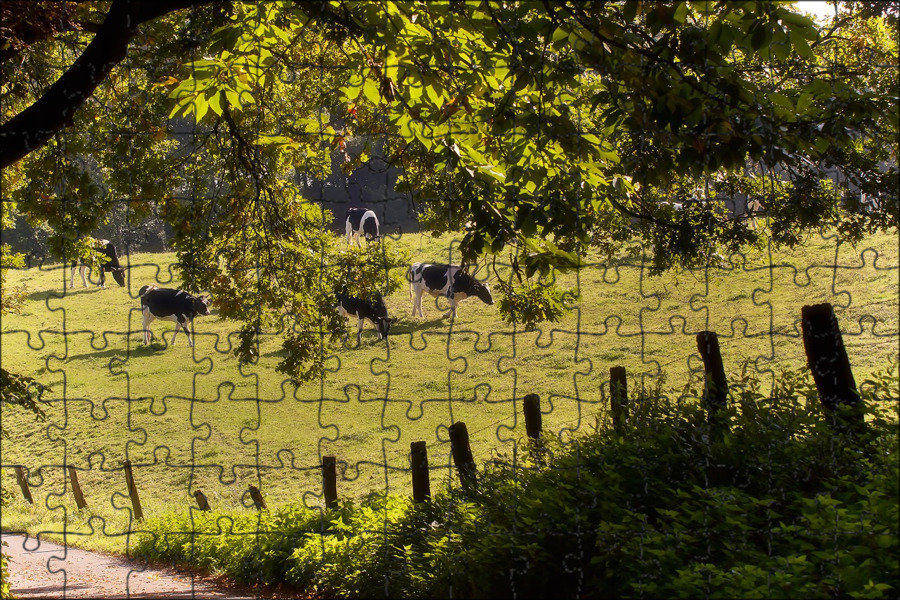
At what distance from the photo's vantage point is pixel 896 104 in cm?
589

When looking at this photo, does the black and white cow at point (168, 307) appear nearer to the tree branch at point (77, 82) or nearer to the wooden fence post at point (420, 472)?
the wooden fence post at point (420, 472)

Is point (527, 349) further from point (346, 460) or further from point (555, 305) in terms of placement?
point (555, 305)

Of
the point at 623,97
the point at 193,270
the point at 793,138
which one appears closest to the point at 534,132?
the point at 623,97

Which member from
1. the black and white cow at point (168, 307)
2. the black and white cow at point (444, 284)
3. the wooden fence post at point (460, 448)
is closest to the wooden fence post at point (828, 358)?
the wooden fence post at point (460, 448)

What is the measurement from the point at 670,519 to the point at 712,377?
1795mm

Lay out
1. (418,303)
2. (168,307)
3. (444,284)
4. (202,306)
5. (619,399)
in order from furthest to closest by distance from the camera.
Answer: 1. (168,307)
2. (202,306)
3. (418,303)
4. (444,284)
5. (619,399)

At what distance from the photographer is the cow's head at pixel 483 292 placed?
640 inches

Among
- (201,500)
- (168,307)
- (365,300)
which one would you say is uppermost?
(168,307)

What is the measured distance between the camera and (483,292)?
16.5 meters

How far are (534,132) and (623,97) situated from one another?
0.70 meters

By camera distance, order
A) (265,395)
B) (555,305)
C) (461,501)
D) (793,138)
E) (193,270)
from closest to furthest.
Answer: (793,138)
(461,501)
(555,305)
(193,270)
(265,395)

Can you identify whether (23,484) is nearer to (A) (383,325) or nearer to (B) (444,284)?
(A) (383,325)

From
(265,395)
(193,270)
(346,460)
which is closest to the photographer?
(193,270)

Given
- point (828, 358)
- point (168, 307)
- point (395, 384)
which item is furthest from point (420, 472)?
point (168, 307)
